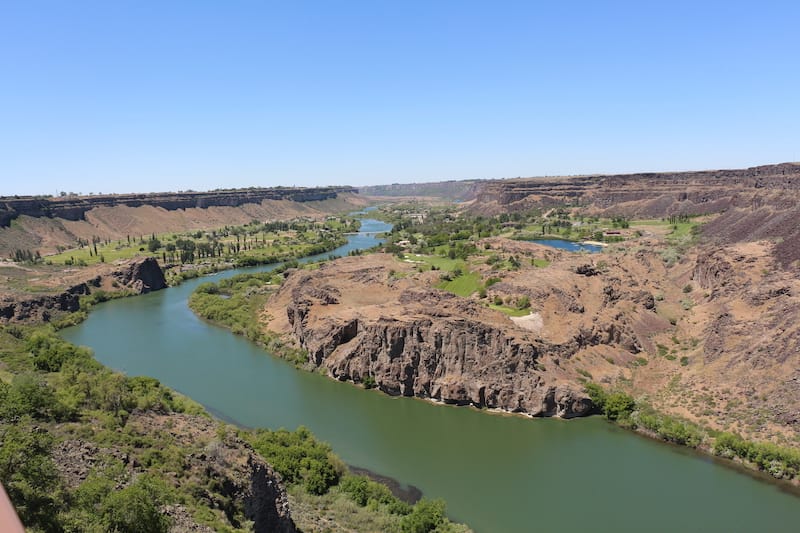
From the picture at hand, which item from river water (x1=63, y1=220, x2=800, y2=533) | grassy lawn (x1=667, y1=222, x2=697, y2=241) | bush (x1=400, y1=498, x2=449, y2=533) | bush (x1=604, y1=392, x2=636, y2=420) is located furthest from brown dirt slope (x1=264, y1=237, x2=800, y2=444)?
grassy lawn (x1=667, y1=222, x2=697, y2=241)

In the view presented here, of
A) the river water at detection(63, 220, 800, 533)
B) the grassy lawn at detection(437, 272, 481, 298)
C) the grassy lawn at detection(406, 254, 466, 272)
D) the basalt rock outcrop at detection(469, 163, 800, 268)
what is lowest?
the river water at detection(63, 220, 800, 533)

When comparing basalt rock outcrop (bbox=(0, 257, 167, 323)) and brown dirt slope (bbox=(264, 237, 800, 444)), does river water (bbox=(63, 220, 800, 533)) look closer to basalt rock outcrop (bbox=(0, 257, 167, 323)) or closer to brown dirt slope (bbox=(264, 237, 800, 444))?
brown dirt slope (bbox=(264, 237, 800, 444))

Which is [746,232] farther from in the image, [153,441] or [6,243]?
[6,243]

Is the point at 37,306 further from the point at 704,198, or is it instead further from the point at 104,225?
the point at 704,198

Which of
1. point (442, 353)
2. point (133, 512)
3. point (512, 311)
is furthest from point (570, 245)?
point (133, 512)

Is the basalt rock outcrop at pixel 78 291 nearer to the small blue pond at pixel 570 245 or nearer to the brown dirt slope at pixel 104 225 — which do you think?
the brown dirt slope at pixel 104 225

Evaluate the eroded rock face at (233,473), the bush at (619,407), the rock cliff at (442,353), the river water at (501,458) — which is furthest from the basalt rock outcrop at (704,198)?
the eroded rock face at (233,473)
